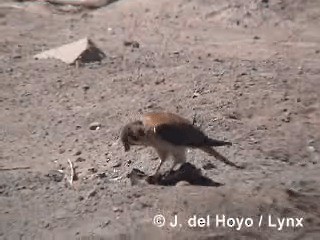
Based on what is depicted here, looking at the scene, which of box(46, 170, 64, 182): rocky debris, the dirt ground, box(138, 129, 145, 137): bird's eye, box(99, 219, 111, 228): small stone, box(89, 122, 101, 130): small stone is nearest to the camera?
box(99, 219, 111, 228): small stone

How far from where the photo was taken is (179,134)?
5273 millimetres

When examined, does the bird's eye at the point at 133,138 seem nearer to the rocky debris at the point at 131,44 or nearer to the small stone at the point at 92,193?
the small stone at the point at 92,193

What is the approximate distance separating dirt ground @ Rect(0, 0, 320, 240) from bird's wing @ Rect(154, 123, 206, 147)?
34cm

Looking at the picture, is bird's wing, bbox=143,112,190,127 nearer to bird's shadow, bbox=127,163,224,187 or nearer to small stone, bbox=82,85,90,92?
bird's shadow, bbox=127,163,224,187

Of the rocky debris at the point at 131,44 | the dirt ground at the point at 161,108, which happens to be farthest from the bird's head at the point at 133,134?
the rocky debris at the point at 131,44

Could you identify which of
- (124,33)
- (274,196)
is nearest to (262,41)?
(124,33)

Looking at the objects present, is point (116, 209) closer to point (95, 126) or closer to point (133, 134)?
point (133, 134)

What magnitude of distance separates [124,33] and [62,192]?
4.56 metres

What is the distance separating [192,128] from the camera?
5.37 metres

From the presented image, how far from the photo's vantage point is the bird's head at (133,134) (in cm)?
545

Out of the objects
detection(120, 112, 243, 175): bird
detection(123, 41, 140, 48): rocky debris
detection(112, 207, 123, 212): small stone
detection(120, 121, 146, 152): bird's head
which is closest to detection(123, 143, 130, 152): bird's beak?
detection(120, 121, 146, 152): bird's head

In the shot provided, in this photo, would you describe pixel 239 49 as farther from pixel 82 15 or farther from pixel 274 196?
pixel 274 196

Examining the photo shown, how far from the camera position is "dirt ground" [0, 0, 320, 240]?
4.93 meters

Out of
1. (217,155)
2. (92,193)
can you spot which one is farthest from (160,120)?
(92,193)
